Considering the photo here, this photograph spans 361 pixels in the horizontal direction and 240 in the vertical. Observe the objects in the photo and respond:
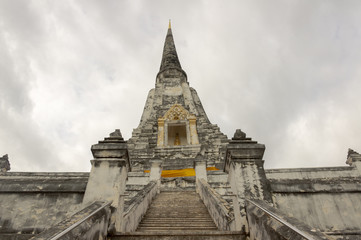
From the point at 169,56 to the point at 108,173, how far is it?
1053 inches

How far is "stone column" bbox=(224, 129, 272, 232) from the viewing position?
13.4 ft

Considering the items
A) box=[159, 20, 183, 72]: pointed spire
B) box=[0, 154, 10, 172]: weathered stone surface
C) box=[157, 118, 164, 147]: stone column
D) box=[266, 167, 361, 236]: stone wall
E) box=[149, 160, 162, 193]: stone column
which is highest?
box=[159, 20, 183, 72]: pointed spire

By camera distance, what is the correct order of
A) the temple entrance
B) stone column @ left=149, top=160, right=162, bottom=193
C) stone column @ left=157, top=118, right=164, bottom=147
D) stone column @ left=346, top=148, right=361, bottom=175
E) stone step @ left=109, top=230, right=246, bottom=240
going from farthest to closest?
1. the temple entrance
2. stone column @ left=157, top=118, right=164, bottom=147
3. stone column @ left=346, top=148, right=361, bottom=175
4. stone column @ left=149, top=160, right=162, bottom=193
5. stone step @ left=109, top=230, right=246, bottom=240

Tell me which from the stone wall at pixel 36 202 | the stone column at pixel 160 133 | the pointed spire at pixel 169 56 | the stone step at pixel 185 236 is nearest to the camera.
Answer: the stone step at pixel 185 236

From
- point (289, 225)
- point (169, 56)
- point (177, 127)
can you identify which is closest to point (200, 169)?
point (289, 225)

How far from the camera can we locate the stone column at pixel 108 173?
4023 millimetres

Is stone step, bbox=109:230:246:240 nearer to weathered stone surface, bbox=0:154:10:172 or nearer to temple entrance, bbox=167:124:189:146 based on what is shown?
weathered stone surface, bbox=0:154:10:172

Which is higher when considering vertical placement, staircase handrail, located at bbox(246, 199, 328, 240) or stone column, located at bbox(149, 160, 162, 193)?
stone column, located at bbox(149, 160, 162, 193)

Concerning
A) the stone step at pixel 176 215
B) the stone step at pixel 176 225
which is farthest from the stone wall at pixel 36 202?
the stone step at pixel 176 215

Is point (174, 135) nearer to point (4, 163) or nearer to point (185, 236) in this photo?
point (4, 163)

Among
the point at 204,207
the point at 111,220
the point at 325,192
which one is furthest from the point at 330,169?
the point at 111,220

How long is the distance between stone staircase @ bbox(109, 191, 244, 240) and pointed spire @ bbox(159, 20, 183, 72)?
2171 centimetres

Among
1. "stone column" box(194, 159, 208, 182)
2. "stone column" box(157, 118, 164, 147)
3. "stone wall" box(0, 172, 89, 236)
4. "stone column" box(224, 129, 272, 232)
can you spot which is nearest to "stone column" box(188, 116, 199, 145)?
"stone column" box(157, 118, 164, 147)

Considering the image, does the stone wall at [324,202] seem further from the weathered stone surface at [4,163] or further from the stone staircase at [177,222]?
the weathered stone surface at [4,163]
